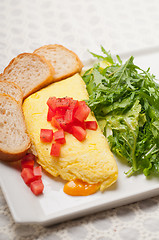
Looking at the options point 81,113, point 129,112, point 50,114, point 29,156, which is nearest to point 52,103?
point 50,114

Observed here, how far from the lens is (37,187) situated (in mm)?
3377

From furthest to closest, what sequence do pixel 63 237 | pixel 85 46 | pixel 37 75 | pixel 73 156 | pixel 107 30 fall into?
pixel 107 30, pixel 85 46, pixel 37 75, pixel 73 156, pixel 63 237

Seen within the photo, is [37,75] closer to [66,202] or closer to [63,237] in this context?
[66,202]

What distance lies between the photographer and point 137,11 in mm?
6938

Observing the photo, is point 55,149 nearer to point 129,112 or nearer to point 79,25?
point 129,112

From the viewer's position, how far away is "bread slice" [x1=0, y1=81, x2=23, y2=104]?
4.17 m

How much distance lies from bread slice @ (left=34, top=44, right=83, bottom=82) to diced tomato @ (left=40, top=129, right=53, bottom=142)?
107cm

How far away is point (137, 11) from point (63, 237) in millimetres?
5355

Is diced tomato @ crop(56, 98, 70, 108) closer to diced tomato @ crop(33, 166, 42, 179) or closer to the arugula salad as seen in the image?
the arugula salad

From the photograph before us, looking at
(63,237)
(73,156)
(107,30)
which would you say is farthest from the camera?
(107,30)

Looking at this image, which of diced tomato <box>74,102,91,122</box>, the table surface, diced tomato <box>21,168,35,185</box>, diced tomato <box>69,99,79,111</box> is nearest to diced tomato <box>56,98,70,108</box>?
diced tomato <box>69,99,79,111</box>

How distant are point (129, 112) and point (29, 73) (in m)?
1.51

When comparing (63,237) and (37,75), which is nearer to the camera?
(63,237)

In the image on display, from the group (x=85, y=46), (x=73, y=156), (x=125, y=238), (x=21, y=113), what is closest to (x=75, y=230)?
(x=125, y=238)
